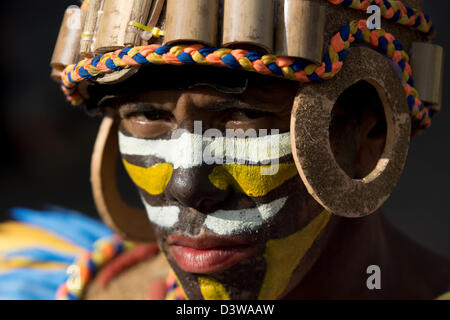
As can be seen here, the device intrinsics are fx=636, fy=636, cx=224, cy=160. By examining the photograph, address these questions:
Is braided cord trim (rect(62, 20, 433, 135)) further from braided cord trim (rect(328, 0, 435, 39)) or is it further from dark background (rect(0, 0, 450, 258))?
dark background (rect(0, 0, 450, 258))

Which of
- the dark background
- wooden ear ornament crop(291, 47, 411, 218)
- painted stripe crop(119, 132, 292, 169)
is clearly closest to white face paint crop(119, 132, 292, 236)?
painted stripe crop(119, 132, 292, 169)

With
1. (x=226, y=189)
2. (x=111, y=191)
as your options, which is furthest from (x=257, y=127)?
(x=111, y=191)

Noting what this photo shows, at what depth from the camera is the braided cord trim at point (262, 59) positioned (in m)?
1.67

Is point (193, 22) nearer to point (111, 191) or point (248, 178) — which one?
point (248, 178)

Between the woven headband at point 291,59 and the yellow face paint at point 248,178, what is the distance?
0.93ft

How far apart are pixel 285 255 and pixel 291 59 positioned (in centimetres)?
61

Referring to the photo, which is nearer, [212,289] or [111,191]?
[212,289]

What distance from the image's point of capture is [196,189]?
5.82 feet

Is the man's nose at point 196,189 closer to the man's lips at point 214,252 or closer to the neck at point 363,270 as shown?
the man's lips at point 214,252

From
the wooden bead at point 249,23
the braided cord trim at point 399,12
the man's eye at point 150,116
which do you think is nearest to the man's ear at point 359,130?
the braided cord trim at point 399,12

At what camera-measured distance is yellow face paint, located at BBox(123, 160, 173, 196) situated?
6.26ft
